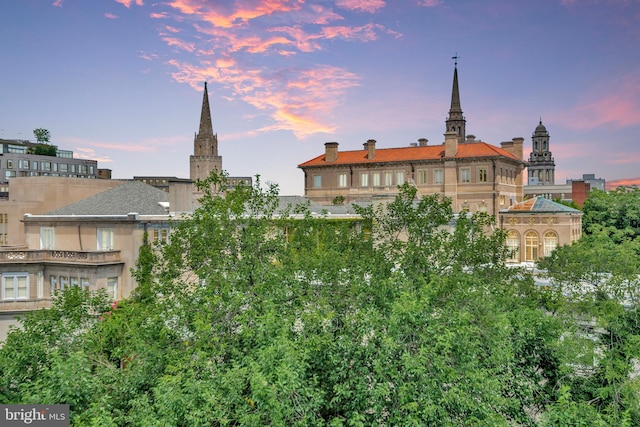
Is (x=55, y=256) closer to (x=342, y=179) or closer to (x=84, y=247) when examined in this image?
(x=84, y=247)

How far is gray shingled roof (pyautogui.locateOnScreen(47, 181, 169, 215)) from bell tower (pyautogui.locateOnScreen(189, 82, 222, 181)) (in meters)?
67.9

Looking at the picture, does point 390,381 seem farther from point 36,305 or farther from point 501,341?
point 36,305

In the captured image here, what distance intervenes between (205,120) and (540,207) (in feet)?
260

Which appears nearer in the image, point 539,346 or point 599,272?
point 539,346

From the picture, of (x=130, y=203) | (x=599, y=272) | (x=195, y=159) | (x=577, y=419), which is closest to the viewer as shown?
(x=577, y=419)

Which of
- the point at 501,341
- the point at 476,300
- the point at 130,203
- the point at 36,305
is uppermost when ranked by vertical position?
the point at 130,203

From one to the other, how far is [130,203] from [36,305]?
10.5 metres

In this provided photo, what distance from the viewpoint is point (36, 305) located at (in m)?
33.9

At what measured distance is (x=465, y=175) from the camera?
6194 cm

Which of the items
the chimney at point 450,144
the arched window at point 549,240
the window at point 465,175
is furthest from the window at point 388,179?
the arched window at point 549,240

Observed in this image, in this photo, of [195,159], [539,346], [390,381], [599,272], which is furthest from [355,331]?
[195,159]

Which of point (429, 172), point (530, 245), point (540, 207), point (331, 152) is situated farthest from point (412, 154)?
point (530, 245)

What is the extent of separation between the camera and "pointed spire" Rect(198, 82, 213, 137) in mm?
110750
